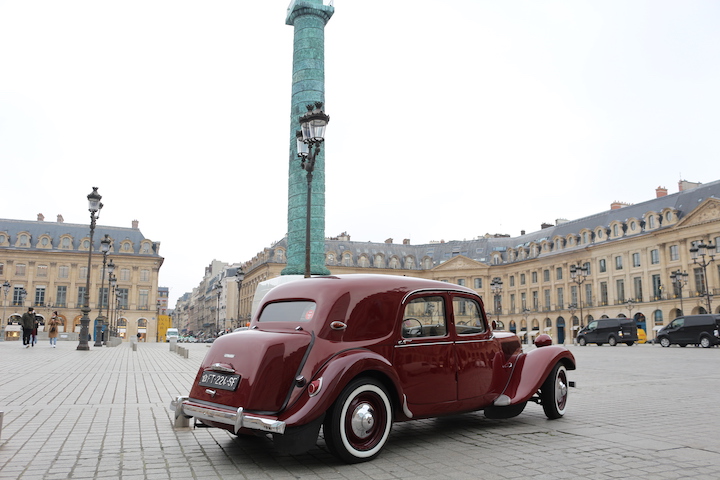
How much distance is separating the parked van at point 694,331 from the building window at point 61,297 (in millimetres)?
65626

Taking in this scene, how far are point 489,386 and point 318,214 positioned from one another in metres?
23.2

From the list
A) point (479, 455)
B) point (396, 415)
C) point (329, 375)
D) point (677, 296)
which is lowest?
point (479, 455)

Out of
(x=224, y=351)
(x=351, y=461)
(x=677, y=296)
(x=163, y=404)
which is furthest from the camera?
(x=677, y=296)

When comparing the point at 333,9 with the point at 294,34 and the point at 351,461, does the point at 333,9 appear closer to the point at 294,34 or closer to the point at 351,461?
the point at 294,34

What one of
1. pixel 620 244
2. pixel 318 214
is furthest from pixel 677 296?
pixel 318 214

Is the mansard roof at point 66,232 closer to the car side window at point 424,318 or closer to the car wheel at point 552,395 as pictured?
the car wheel at point 552,395

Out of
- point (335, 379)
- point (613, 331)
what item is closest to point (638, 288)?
point (613, 331)

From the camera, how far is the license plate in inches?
197

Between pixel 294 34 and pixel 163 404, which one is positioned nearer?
pixel 163 404

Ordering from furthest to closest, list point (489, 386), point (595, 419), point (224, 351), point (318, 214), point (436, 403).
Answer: point (318, 214), point (595, 419), point (489, 386), point (436, 403), point (224, 351)

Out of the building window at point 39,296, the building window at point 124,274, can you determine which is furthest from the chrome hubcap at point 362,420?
the building window at point 39,296

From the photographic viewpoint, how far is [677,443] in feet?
18.1

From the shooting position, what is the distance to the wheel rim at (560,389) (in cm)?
698

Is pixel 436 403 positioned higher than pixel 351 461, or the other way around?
pixel 436 403
